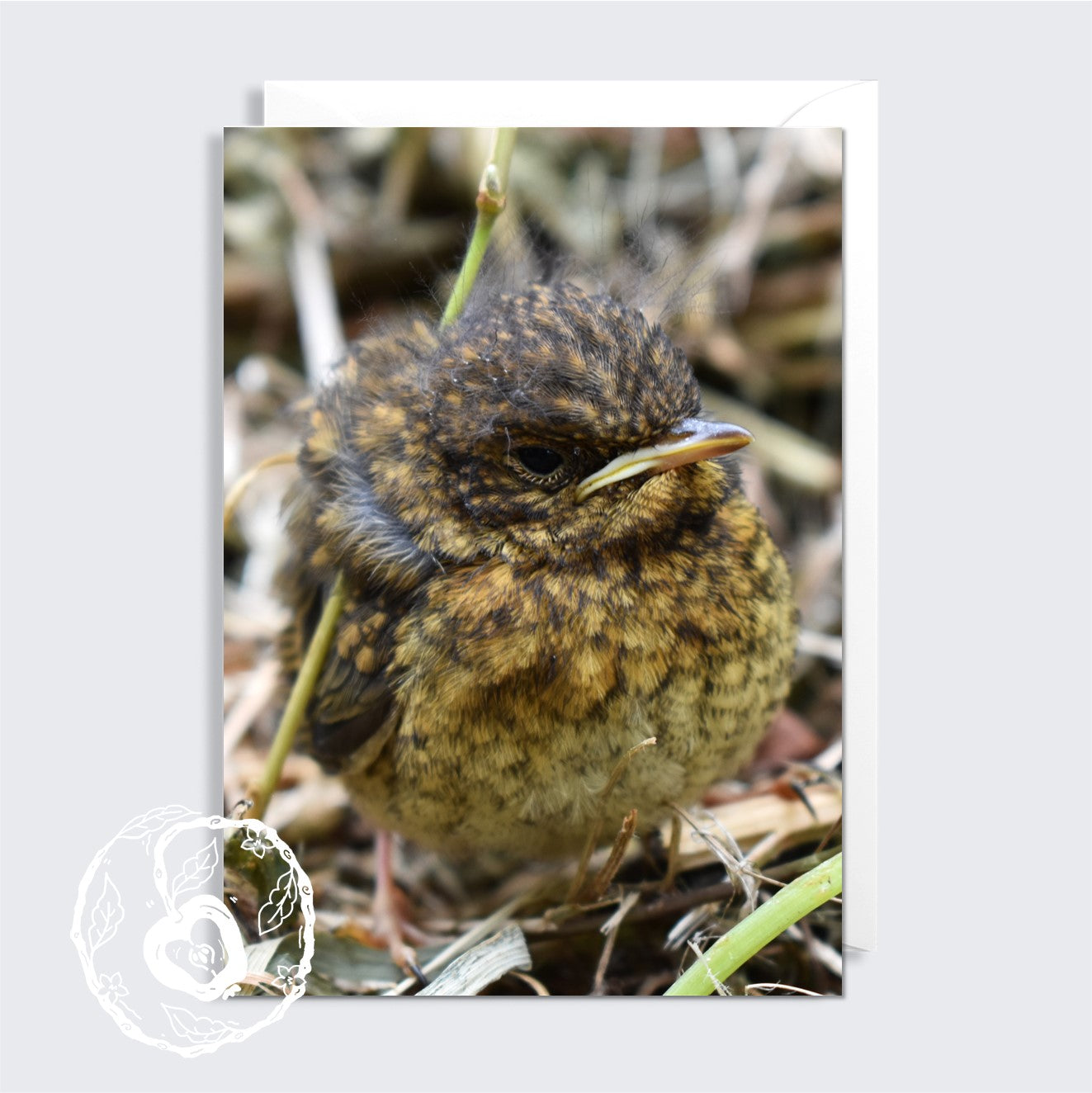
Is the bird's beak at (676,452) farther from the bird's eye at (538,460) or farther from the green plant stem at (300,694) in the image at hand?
the green plant stem at (300,694)

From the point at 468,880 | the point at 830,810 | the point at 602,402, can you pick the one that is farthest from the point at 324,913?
the point at 602,402

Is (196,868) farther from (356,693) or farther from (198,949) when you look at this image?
(356,693)

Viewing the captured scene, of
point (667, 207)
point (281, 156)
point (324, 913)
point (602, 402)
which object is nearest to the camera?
point (602, 402)

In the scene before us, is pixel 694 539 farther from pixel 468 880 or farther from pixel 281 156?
pixel 281 156

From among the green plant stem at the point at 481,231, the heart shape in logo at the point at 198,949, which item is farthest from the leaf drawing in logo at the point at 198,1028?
the green plant stem at the point at 481,231

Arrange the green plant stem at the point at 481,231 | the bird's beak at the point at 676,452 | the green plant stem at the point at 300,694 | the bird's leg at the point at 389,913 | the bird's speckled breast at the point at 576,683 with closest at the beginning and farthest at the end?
the bird's beak at the point at 676,452 → the bird's speckled breast at the point at 576,683 → the green plant stem at the point at 481,231 → the green plant stem at the point at 300,694 → the bird's leg at the point at 389,913

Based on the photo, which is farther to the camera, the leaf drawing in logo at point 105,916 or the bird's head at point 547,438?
the leaf drawing in logo at point 105,916
